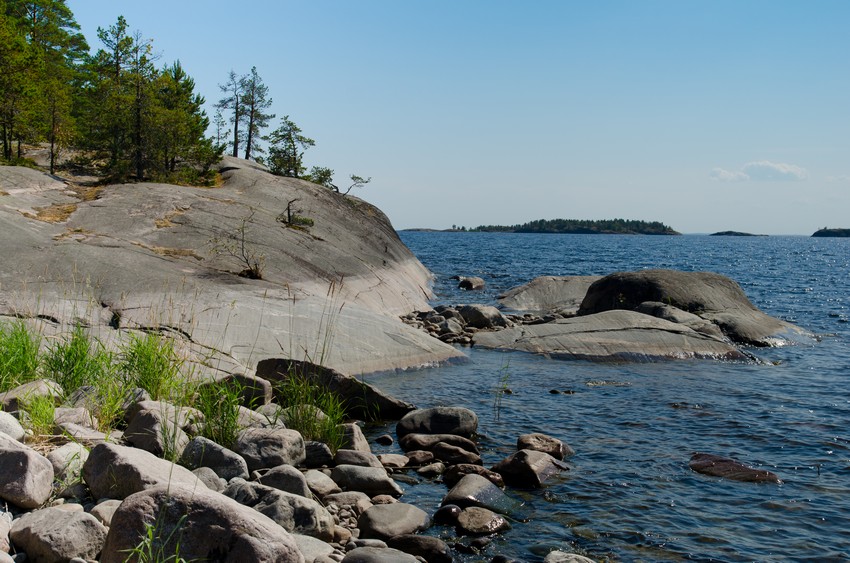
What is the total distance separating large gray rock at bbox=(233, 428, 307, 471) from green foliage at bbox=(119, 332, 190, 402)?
1.12 meters

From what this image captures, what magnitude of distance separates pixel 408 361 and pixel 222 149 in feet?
73.0

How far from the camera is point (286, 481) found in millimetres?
8070

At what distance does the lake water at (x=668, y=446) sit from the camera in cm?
841

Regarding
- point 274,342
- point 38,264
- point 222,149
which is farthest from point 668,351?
point 222,149

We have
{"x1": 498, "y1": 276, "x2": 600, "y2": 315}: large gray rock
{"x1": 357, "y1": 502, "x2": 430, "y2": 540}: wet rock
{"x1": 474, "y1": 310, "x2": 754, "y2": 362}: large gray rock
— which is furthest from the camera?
{"x1": 498, "y1": 276, "x2": 600, "y2": 315}: large gray rock

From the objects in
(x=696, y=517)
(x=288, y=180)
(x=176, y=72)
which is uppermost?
(x=176, y=72)

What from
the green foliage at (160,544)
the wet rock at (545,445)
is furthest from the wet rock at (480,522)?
the green foliage at (160,544)

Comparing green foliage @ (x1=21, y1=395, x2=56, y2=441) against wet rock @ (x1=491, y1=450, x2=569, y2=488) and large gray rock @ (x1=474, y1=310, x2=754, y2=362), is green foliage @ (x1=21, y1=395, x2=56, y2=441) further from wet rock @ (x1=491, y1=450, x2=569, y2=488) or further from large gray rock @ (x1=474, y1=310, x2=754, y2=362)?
large gray rock @ (x1=474, y1=310, x2=754, y2=362)

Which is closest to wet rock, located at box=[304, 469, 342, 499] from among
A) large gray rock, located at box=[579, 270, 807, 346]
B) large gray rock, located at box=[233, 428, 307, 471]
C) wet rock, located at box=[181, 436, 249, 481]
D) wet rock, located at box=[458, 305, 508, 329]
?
large gray rock, located at box=[233, 428, 307, 471]

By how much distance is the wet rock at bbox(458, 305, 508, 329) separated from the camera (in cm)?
2505

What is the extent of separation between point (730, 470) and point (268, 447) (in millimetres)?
7010

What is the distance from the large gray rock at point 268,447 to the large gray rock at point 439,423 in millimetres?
2962

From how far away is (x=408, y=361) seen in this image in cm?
1744

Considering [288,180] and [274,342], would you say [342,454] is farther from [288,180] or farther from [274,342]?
[288,180]
